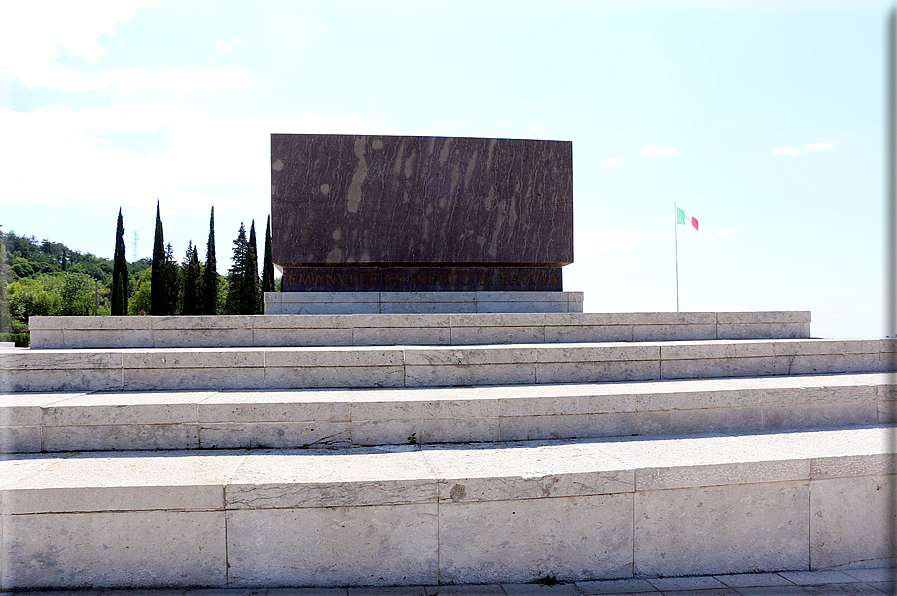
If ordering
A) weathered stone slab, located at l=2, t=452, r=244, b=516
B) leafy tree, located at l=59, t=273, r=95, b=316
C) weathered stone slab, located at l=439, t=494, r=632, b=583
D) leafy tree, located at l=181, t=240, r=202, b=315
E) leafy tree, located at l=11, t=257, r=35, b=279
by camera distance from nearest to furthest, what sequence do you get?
weathered stone slab, located at l=2, t=452, r=244, b=516 < weathered stone slab, located at l=439, t=494, r=632, b=583 < leafy tree, located at l=181, t=240, r=202, b=315 < leafy tree, located at l=59, t=273, r=95, b=316 < leafy tree, located at l=11, t=257, r=35, b=279

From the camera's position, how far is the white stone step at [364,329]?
22.2 feet

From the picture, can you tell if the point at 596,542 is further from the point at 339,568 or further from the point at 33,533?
the point at 33,533

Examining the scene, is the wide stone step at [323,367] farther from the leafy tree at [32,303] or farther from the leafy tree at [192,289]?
the leafy tree at [32,303]

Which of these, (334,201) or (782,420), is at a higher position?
(334,201)

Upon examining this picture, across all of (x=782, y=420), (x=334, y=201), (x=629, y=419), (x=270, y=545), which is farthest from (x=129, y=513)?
(x=334, y=201)

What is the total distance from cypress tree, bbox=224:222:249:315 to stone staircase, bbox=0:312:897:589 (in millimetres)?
41687

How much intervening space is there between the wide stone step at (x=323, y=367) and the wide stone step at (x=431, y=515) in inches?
49.1

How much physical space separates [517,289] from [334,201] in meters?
4.21

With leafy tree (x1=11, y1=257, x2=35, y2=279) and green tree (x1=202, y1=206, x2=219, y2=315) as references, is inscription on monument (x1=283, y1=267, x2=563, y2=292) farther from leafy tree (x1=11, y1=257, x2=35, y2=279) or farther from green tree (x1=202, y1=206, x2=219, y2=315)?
leafy tree (x1=11, y1=257, x2=35, y2=279)

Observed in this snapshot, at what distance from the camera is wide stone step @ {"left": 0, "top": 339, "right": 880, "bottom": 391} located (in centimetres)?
566

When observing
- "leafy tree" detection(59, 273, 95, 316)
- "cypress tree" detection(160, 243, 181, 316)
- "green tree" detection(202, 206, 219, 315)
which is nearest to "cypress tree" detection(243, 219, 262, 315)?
"green tree" detection(202, 206, 219, 315)

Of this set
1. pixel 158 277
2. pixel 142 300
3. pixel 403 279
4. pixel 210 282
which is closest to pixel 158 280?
pixel 158 277

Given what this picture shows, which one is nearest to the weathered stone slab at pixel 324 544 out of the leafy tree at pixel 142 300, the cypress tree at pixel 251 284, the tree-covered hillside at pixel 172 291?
the tree-covered hillside at pixel 172 291

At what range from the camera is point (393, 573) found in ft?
12.9
